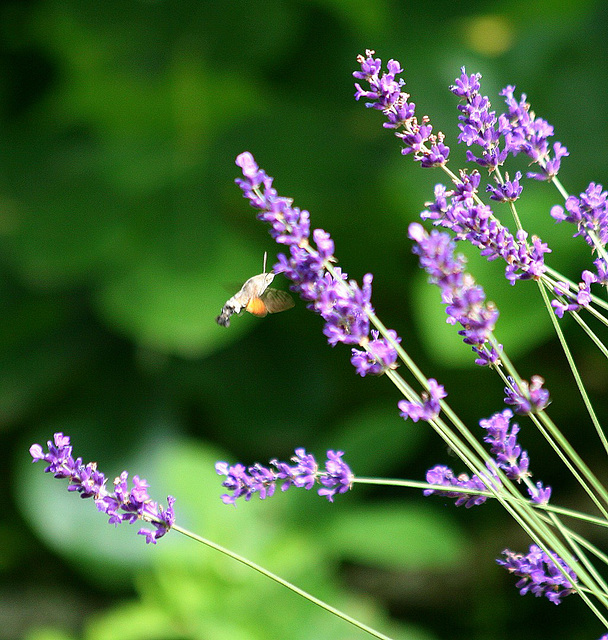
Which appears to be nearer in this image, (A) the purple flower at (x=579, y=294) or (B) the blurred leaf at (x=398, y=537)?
(A) the purple flower at (x=579, y=294)

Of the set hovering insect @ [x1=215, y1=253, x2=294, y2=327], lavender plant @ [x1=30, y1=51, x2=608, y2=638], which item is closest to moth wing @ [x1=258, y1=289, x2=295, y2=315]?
hovering insect @ [x1=215, y1=253, x2=294, y2=327]

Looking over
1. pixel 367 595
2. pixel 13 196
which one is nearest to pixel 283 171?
pixel 13 196

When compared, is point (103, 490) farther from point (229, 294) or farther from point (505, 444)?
point (229, 294)

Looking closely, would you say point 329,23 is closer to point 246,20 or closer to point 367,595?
point 246,20

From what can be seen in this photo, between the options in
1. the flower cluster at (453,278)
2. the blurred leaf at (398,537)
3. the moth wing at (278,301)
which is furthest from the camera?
the blurred leaf at (398,537)

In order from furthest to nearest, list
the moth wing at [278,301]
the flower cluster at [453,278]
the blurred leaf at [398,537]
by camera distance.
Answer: the blurred leaf at [398,537] < the moth wing at [278,301] < the flower cluster at [453,278]

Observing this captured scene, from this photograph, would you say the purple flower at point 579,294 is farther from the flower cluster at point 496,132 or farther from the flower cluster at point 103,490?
the flower cluster at point 103,490

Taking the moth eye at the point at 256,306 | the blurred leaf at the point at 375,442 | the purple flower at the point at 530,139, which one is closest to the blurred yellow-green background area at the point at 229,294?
the blurred leaf at the point at 375,442
